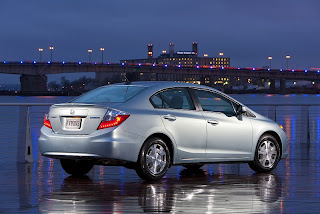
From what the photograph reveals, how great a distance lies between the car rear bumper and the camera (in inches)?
397

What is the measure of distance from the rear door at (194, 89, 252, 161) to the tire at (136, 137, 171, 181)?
3.05ft

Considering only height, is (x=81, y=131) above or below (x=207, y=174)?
above

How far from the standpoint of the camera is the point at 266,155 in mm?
12219

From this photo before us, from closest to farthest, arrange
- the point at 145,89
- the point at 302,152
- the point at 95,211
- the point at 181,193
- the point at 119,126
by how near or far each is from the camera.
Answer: the point at 95,211 < the point at 181,193 < the point at 119,126 < the point at 145,89 < the point at 302,152

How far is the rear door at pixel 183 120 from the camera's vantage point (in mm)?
10844

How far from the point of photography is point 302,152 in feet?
52.9

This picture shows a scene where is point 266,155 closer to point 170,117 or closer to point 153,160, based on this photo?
point 170,117

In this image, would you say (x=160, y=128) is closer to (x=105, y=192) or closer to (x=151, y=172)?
(x=151, y=172)

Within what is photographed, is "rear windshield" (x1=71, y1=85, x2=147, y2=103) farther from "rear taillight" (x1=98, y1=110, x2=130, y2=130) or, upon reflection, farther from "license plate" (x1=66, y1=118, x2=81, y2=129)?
"license plate" (x1=66, y1=118, x2=81, y2=129)

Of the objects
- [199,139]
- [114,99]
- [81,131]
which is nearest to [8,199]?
[81,131]

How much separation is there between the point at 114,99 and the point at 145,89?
54 centimetres

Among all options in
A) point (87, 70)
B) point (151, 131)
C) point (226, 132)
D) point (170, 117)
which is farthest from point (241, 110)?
point (87, 70)

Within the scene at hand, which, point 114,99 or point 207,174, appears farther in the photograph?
point 207,174

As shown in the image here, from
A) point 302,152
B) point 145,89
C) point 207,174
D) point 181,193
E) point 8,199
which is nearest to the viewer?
point 8,199
